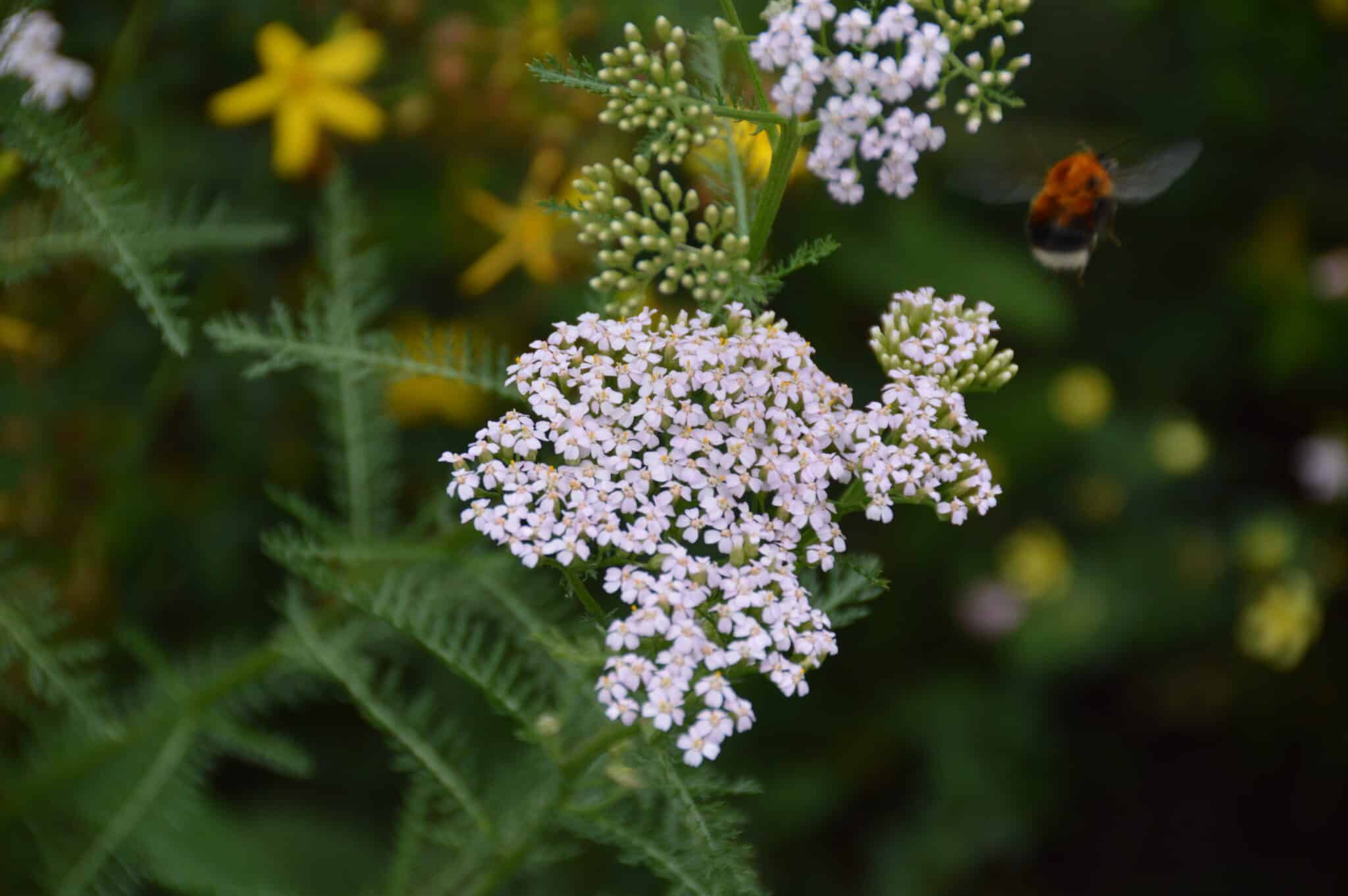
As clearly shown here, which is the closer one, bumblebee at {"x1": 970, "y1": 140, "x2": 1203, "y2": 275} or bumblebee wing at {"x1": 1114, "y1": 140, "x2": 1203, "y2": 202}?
bumblebee wing at {"x1": 1114, "y1": 140, "x2": 1203, "y2": 202}

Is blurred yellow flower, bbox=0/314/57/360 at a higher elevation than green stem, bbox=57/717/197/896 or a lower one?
higher

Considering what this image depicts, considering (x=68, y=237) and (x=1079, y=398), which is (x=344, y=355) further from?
(x=1079, y=398)

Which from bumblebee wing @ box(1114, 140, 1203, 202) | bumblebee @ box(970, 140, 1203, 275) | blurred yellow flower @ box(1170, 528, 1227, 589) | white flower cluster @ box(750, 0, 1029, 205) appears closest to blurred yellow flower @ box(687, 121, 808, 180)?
white flower cluster @ box(750, 0, 1029, 205)

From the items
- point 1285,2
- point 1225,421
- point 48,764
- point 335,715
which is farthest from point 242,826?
Result: point 1285,2

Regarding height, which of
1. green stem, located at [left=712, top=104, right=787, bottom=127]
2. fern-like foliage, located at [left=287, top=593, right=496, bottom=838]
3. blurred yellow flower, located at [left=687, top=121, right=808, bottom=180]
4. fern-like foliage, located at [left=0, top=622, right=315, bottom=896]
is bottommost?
fern-like foliage, located at [left=0, top=622, right=315, bottom=896]

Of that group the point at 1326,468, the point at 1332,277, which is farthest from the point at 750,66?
the point at 1326,468

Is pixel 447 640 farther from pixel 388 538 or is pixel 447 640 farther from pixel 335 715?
pixel 335 715

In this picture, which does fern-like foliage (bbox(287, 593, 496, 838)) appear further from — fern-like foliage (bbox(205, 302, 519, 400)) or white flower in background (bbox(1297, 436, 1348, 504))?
white flower in background (bbox(1297, 436, 1348, 504))
